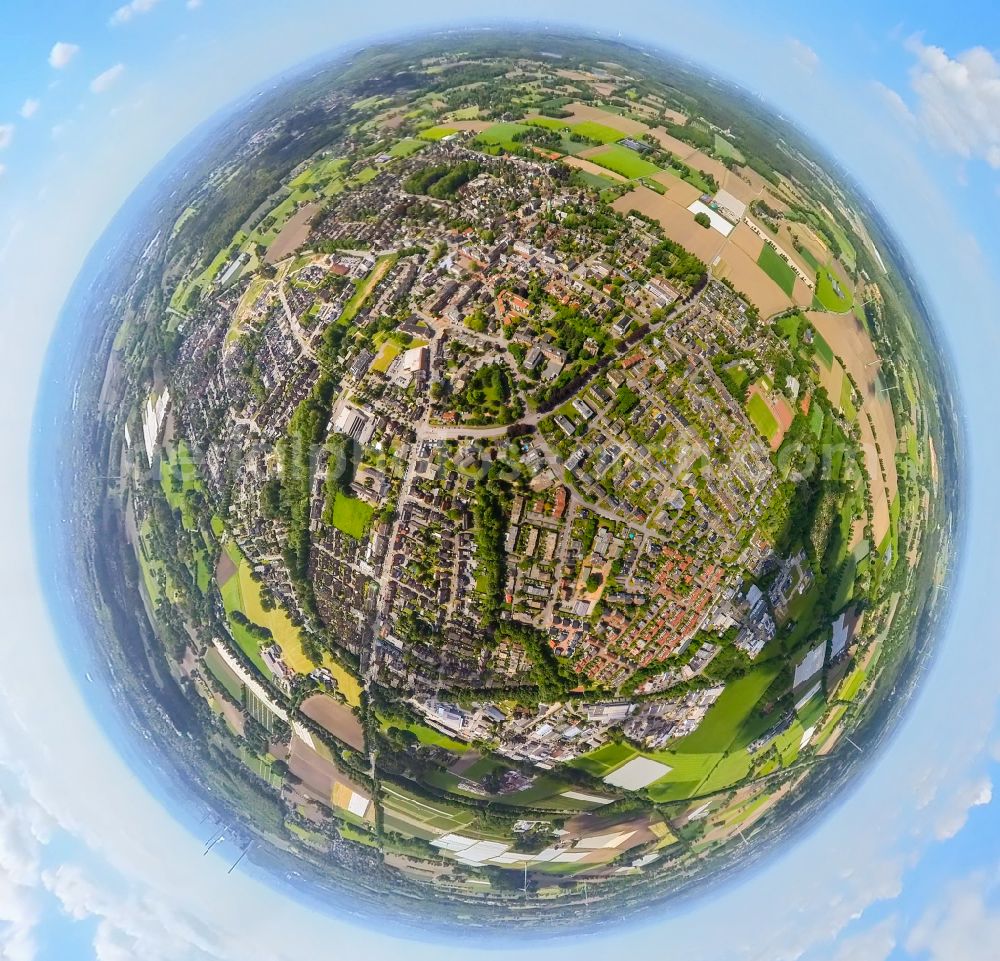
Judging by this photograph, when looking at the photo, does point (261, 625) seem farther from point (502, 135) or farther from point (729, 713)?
point (502, 135)

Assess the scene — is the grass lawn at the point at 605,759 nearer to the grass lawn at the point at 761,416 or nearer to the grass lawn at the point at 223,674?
the grass lawn at the point at 761,416

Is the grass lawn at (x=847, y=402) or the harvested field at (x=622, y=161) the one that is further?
the harvested field at (x=622, y=161)

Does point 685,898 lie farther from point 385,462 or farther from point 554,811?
point 385,462

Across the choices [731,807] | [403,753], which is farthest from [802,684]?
[403,753]

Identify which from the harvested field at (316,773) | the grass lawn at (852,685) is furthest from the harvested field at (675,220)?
the harvested field at (316,773)

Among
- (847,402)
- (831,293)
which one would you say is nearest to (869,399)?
(847,402)

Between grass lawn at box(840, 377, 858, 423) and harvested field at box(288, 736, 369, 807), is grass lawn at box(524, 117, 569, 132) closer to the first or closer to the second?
grass lawn at box(840, 377, 858, 423)
